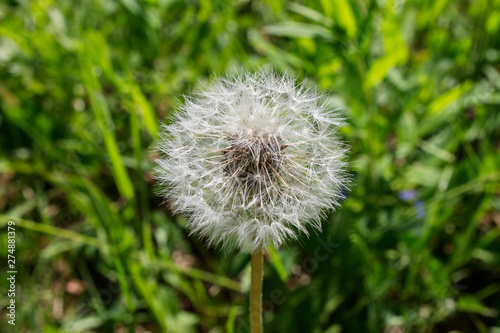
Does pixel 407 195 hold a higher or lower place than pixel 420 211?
higher

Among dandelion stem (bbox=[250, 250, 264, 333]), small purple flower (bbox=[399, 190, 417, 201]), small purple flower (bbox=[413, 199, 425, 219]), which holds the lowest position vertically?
dandelion stem (bbox=[250, 250, 264, 333])

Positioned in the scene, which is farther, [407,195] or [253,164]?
[407,195]

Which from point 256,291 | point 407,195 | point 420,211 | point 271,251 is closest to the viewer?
point 256,291

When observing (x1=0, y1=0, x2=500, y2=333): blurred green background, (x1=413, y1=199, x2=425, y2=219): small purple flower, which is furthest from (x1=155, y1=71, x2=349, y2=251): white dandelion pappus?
(x1=413, y1=199, x2=425, y2=219): small purple flower

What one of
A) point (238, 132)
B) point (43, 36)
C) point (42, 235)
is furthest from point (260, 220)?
point (43, 36)

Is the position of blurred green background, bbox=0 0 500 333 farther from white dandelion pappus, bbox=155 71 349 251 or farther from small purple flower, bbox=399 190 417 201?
white dandelion pappus, bbox=155 71 349 251

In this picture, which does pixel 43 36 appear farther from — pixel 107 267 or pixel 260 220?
pixel 260 220

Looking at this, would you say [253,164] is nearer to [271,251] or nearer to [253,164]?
[253,164]

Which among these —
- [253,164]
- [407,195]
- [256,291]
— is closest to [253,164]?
[253,164]

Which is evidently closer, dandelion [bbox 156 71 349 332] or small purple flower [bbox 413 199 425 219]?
dandelion [bbox 156 71 349 332]
